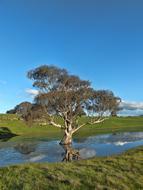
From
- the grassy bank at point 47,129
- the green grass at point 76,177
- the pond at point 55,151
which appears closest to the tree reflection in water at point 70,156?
the pond at point 55,151

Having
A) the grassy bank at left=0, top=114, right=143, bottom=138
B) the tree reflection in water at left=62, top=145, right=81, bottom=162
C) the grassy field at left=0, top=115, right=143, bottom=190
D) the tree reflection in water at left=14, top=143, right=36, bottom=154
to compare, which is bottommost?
the grassy field at left=0, top=115, right=143, bottom=190

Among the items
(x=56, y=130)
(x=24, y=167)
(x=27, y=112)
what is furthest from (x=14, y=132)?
(x=24, y=167)

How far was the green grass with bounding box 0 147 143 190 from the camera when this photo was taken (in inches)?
631

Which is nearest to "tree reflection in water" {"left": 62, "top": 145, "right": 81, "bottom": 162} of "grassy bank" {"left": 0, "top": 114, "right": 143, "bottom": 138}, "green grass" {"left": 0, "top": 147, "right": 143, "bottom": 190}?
"green grass" {"left": 0, "top": 147, "right": 143, "bottom": 190}

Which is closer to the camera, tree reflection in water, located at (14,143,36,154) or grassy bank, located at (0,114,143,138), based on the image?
tree reflection in water, located at (14,143,36,154)

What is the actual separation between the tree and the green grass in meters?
42.4

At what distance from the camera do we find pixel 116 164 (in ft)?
69.4

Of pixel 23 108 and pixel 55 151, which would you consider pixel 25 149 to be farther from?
pixel 23 108

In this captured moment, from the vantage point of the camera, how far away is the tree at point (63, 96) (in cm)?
6369

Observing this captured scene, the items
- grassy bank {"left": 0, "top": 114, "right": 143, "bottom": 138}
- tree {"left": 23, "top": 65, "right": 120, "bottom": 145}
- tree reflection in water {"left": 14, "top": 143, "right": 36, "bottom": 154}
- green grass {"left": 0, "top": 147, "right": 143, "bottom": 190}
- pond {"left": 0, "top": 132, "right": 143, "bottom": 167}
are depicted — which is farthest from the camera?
grassy bank {"left": 0, "top": 114, "right": 143, "bottom": 138}

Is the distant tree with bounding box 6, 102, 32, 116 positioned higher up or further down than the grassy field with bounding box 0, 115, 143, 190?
higher up

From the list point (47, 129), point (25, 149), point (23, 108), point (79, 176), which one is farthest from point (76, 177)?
point (47, 129)

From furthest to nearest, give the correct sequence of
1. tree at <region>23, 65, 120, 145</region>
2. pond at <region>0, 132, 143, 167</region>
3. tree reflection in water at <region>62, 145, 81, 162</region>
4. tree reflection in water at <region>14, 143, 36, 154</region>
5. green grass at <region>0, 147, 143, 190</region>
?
tree at <region>23, 65, 120, 145</region> < tree reflection in water at <region>14, 143, 36, 154</region> < pond at <region>0, 132, 143, 167</region> < tree reflection in water at <region>62, 145, 81, 162</region> < green grass at <region>0, 147, 143, 190</region>

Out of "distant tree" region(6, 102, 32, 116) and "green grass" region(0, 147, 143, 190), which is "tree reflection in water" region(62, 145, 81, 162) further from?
"distant tree" region(6, 102, 32, 116)
